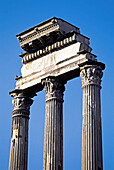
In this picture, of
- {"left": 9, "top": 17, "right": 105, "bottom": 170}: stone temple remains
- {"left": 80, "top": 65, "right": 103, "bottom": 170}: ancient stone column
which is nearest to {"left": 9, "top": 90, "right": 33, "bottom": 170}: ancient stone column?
{"left": 9, "top": 17, "right": 105, "bottom": 170}: stone temple remains

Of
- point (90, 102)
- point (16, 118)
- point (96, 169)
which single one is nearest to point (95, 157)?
point (96, 169)

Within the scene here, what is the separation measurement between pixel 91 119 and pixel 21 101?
256 inches

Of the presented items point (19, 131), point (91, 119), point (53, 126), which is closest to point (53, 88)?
point (53, 126)

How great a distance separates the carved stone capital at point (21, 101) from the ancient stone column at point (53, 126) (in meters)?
2.21

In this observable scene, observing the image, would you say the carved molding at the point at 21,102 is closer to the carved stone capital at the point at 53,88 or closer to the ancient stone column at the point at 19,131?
the ancient stone column at the point at 19,131

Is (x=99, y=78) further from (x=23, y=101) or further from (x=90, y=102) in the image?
(x=23, y=101)

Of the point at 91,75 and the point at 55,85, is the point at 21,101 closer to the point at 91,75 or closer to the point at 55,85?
the point at 55,85

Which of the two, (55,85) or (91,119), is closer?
(91,119)

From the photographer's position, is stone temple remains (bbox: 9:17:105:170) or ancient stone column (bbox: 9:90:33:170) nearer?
stone temple remains (bbox: 9:17:105:170)

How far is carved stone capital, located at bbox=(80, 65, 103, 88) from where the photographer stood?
29.2m

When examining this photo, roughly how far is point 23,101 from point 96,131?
692 centimetres

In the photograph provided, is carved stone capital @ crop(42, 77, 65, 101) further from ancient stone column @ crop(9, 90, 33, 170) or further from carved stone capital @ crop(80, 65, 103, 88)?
ancient stone column @ crop(9, 90, 33, 170)

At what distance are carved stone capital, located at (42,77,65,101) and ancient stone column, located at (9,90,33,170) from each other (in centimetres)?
241

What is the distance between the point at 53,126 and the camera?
30.2m
